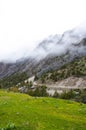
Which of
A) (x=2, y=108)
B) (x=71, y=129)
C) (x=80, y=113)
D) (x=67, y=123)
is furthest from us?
(x=80, y=113)

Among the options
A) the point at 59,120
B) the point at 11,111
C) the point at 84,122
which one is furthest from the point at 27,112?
the point at 84,122

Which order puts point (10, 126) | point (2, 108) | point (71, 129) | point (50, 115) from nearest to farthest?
1. point (10, 126)
2. point (71, 129)
3. point (50, 115)
4. point (2, 108)

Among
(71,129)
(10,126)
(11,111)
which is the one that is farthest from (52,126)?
(11,111)

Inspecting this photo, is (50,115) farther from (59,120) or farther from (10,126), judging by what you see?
(10,126)

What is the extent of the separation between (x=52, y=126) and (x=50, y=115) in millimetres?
4275

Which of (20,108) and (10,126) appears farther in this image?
(20,108)

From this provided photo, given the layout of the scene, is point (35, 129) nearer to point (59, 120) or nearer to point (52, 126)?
point (52, 126)

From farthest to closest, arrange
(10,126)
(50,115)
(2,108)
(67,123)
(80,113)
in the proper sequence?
(80,113) → (2,108) → (50,115) → (67,123) → (10,126)

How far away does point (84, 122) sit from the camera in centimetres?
3034

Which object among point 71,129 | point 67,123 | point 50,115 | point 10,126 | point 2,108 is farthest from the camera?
point 2,108

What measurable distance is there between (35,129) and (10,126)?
212cm

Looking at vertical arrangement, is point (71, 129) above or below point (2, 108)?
below

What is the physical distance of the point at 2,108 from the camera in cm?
3350

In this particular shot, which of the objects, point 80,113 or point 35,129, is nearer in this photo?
point 35,129
